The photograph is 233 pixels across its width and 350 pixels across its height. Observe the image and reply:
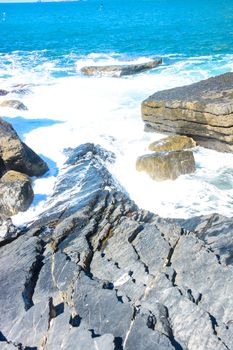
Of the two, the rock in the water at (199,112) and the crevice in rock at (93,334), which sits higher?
the crevice in rock at (93,334)

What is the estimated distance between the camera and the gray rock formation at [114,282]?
6.40 meters

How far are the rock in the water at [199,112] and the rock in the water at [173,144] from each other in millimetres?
422

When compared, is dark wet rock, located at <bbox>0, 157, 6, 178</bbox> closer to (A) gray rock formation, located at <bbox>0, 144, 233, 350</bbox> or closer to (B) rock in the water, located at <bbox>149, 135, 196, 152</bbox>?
(A) gray rock formation, located at <bbox>0, 144, 233, 350</bbox>

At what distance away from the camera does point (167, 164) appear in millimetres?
13492

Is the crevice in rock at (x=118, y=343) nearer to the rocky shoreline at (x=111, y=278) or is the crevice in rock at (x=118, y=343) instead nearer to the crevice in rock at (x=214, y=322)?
the rocky shoreline at (x=111, y=278)

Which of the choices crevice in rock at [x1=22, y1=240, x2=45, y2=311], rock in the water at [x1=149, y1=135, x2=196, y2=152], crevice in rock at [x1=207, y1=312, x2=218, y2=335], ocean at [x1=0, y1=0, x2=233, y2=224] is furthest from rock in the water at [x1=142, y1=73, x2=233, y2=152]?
crevice in rock at [x1=207, y1=312, x2=218, y2=335]

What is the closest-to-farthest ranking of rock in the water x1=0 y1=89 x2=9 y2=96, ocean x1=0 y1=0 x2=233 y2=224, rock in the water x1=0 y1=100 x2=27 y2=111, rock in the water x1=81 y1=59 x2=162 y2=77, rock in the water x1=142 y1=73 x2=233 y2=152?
ocean x1=0 y1=0 x2=233 y2=224 → rock in the water x1=142 y1=73 x2=233 y2=152 → rock in the water x1=0 y1=100 x2=27 y2=111 → rock in the water x1=0 y1=89 x2=9 y2=96 → rock in the water x1=81 y1=59 x2=162 y2=77

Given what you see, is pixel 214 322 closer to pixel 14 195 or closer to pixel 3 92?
pixel 14 195

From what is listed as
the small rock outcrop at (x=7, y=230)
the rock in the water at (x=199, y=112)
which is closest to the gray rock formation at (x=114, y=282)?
the small rock outcrop at (x=7, y=230)

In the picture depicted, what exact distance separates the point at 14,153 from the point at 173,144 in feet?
18.2

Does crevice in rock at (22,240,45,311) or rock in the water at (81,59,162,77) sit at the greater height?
crevice in rock at (22,240,45,311)

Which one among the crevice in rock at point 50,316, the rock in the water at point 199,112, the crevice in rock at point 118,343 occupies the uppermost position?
the crevice in rock at point 50,316

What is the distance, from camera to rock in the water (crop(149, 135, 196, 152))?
1504 cm

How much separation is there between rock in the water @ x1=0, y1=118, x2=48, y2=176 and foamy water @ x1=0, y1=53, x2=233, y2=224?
0.54 m
